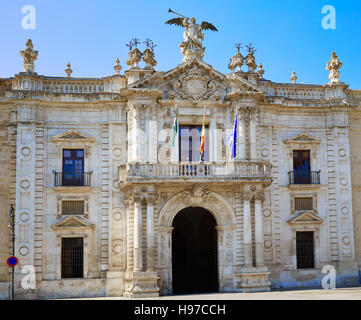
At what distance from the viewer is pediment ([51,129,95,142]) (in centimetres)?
2959

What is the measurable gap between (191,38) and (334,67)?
27.0 feet

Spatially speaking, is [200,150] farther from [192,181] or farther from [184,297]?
[184,297]

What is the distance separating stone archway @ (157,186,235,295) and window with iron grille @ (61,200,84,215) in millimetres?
4006

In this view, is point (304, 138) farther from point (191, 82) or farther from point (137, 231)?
point (137, 231)

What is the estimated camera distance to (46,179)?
29312mm

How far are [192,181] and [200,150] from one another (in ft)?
5.64

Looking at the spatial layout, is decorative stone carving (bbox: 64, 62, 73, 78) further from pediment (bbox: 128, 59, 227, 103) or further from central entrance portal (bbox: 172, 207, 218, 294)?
A: central entrance portal (bbox: 172, 207, 218, 294)

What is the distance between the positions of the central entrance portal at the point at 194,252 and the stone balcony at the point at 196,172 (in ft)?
11.1

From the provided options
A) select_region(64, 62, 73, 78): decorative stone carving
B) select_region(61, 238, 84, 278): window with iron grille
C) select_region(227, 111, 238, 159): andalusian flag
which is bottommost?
select_region(61, 238, 84, 278): window with iron grille

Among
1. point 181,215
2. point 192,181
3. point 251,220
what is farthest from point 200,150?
point 181,215

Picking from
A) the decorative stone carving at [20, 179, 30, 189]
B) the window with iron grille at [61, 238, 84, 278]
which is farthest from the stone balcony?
the decorative stone carving at [20, 179, 30, 189]

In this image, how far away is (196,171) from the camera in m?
28.5

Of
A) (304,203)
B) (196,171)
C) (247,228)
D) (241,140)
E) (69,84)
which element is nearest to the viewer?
(196,171)

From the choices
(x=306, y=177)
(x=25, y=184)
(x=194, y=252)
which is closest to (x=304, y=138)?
(x=306, y=177)
